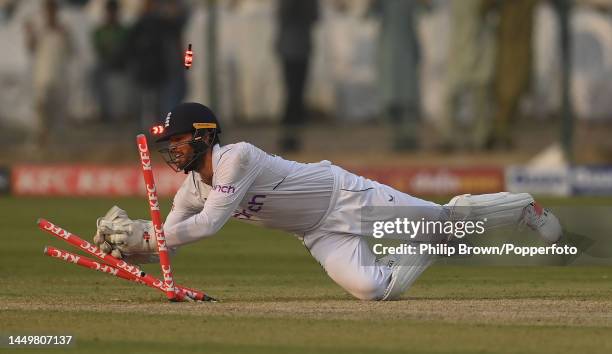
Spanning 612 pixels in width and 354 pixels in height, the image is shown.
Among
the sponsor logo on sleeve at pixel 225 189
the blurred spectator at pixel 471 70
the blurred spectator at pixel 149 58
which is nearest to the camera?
the sponsor logo on sleeve at pixel 225 189

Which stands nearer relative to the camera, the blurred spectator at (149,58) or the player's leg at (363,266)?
the player's leg at (363,266)

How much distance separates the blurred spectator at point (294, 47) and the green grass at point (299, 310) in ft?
25.4

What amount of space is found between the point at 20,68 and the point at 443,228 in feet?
43.3

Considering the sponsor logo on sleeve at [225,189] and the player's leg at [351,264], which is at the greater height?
the sponsor logo on sleeve at [225,189]

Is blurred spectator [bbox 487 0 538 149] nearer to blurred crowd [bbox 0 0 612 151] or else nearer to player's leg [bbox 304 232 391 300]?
blurred crowd [bbox 0 0 612 151]

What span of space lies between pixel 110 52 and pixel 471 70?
4.56 metres

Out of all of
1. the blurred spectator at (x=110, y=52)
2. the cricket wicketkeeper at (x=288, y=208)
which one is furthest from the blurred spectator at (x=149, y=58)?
the cricket wicketkeeper at (x=288, y=208)

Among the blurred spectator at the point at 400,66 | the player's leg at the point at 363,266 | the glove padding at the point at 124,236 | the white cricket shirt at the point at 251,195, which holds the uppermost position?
the blurred spectator at the point at 400,66

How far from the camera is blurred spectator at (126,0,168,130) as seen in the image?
65.8 feet

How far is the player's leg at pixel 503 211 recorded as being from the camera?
948 cm

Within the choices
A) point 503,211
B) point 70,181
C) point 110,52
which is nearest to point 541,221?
point 503,211

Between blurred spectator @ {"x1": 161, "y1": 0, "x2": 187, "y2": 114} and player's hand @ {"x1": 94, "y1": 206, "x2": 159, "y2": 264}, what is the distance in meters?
10.9

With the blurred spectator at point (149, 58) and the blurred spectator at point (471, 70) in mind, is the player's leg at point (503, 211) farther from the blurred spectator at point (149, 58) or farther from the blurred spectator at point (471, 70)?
the blurred spectator at point (149, 58)

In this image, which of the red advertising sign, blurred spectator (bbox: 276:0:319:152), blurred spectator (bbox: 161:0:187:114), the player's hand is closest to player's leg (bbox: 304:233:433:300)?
the player's hand
